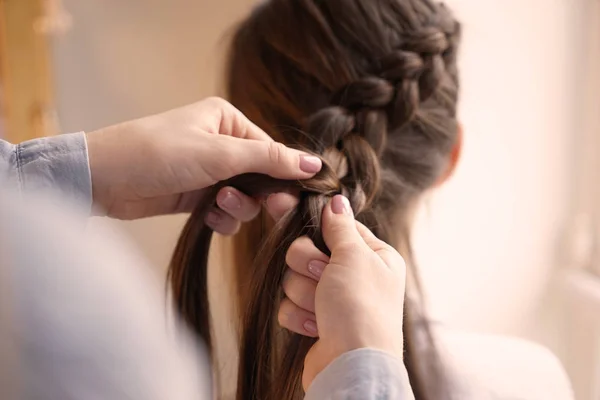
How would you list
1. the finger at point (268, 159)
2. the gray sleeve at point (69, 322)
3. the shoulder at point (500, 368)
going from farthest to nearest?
the shoulder at point (500, 368)
the finger at point (268, 159)
the gray sleeve at point (69, 322)

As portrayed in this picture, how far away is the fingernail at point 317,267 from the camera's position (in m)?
0.53

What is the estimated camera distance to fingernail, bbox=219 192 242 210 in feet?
2.25

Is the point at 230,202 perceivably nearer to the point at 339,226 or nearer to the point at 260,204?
the point at 260,204

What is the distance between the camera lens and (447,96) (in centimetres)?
78

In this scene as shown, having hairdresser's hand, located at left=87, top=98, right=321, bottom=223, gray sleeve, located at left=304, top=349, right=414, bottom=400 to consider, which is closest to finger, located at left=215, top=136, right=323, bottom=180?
hairdresser's hand, located at left=87, top=98, right=321, bottom=223

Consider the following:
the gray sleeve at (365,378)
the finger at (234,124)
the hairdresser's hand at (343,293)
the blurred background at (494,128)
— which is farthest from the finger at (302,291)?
the blurred background at (494,128)

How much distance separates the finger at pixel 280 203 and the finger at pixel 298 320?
0.11 meters

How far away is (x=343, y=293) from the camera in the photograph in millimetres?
465

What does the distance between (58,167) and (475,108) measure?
914mm

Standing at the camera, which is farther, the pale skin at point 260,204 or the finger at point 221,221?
the finger at point 221,221

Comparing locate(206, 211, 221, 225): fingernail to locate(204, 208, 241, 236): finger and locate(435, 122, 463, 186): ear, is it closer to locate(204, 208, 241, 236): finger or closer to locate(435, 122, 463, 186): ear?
locate(204, 208, 241, 236): finger

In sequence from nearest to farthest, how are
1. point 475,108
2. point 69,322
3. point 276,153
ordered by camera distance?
point 69,322
point 276,153
point 475,108

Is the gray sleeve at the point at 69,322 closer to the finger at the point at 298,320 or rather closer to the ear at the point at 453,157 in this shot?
the finger at the point at 298,320

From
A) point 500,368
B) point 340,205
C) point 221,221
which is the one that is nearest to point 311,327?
point 340,205
